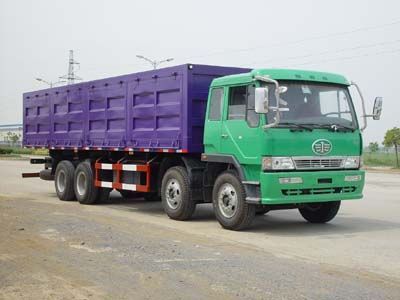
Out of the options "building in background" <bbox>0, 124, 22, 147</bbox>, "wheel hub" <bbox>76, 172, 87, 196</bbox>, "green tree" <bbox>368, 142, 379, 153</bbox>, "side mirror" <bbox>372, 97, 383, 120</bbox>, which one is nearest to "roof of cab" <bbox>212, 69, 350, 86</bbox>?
"side mirror" <bbox>372, 97, 383, 120</bbox>

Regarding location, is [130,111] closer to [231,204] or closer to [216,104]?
[216,104]

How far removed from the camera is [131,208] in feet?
45.3

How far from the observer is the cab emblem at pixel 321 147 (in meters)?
9.84

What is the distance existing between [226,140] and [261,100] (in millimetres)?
1369

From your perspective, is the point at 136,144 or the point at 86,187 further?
the point at 86,187

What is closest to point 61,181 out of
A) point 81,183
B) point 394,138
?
point 81,183

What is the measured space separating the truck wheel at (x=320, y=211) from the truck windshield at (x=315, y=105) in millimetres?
1649

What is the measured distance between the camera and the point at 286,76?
32.6 feet

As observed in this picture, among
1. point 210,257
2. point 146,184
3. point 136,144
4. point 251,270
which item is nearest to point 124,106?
point 136,144

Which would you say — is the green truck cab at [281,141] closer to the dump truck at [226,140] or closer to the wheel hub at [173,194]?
the dump truck at [226,140]

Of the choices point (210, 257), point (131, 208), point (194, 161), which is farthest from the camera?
point (131, 208)

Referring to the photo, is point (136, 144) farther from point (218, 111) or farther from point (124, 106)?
point (218, 111)

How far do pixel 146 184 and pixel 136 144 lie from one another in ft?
2.86

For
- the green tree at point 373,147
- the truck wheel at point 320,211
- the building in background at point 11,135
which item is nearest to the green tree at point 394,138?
the green tree at point 373,147
